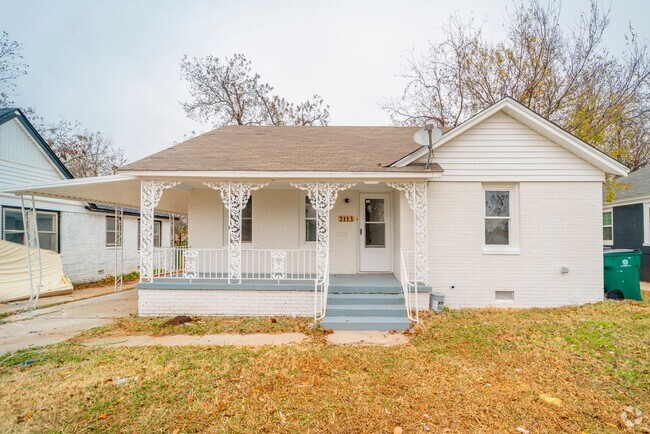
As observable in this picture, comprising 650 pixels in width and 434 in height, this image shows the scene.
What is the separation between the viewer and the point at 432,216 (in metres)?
7.50

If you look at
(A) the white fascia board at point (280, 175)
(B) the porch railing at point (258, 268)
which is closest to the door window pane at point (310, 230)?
(B) the porch railing at point (258, 268)

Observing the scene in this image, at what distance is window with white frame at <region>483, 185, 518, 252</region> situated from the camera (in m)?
7.65

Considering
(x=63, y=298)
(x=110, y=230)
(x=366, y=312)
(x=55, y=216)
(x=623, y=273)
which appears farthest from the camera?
(x=110, y=230)

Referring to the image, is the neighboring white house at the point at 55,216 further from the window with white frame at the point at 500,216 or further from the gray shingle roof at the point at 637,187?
the gray shingle roof at the point at 637,187

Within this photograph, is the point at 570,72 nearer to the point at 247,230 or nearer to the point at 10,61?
the point at 247,230

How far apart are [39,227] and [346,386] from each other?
13.1 m

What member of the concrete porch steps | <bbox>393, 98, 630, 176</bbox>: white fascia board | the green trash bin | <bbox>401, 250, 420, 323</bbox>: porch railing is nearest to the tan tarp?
the concrete porch steps

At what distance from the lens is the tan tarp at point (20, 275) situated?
30.0ft

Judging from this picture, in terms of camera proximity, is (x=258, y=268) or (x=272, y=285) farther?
(x=258, y=268)

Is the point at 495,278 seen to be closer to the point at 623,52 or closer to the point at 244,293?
the point at 244,293

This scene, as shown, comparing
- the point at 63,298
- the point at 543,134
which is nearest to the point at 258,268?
the point at 63,298

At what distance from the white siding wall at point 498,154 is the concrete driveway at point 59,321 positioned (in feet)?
28.2

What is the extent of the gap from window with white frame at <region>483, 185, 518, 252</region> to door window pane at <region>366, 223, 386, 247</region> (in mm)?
2630

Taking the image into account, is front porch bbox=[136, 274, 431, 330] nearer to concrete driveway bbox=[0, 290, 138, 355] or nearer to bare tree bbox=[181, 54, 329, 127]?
concrete driveway bbox=[0, 290, 138, 355]
